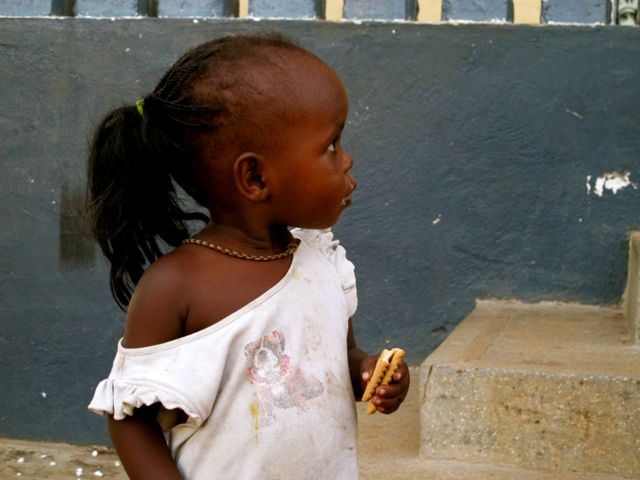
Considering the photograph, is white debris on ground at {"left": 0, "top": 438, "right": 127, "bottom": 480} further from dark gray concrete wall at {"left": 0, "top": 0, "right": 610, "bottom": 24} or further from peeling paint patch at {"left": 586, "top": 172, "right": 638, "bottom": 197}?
peeling paint patch at {"left": 586, "top": 172, "right": 638, "bottom": 197}

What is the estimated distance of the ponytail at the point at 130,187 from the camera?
1.66m

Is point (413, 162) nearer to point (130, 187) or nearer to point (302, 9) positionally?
point (302, 9)

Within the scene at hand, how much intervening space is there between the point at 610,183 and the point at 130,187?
6.88 ft

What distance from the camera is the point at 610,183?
340cm

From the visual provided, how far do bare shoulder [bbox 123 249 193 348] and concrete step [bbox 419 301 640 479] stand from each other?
1.27 metres

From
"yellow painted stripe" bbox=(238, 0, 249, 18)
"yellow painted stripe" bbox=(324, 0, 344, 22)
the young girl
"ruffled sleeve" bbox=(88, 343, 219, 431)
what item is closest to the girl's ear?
the young girl

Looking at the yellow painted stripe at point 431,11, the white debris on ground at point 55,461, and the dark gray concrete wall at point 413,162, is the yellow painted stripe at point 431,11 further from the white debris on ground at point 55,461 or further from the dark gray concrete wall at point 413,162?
the white debris on ground at point 55,461

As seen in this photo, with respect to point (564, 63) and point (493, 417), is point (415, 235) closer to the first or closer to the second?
point (564, 63)

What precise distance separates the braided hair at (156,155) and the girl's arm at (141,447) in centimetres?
26

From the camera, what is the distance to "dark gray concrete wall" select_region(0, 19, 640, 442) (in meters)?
3.42

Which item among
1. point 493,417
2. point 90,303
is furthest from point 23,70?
point 493,417

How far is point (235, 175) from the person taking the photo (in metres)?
1.60

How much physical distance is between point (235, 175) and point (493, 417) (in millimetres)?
1320

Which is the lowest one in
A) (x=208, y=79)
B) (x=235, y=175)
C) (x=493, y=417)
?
(x=493, y=417)
